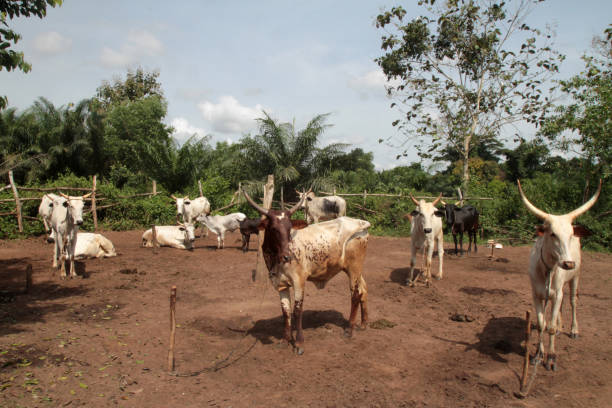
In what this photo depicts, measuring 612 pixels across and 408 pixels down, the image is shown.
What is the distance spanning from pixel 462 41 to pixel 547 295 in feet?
55.2

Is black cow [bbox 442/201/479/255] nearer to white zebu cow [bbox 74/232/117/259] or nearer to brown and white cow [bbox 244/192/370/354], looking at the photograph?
brown and white cow [bbox 244/192/370/354]

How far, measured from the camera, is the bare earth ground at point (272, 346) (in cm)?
462

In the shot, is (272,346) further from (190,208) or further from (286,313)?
(190,208)

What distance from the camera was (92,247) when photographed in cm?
1209

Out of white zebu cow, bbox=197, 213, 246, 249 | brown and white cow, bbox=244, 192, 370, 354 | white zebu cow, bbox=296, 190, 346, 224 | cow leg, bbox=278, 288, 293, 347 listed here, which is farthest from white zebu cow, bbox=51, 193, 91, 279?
white zebu cow, bbox=296, 190, 346, 224

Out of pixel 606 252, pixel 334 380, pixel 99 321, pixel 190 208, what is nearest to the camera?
pixel 334 380

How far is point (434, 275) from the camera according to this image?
10586mm

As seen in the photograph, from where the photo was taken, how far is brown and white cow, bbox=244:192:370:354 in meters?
5.69

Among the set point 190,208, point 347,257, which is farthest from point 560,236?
point 190,208

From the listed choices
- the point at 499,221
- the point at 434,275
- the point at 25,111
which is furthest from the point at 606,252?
the point at 25,111

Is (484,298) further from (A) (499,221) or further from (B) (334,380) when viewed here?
(A) (499,221)

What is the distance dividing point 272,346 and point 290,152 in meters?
19.7

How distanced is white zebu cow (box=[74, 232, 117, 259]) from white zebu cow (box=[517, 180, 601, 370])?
11279mm

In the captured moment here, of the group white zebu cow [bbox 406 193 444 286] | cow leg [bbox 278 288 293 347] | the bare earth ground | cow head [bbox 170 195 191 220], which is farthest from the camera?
cow head [bbox 170 195 191 220]
